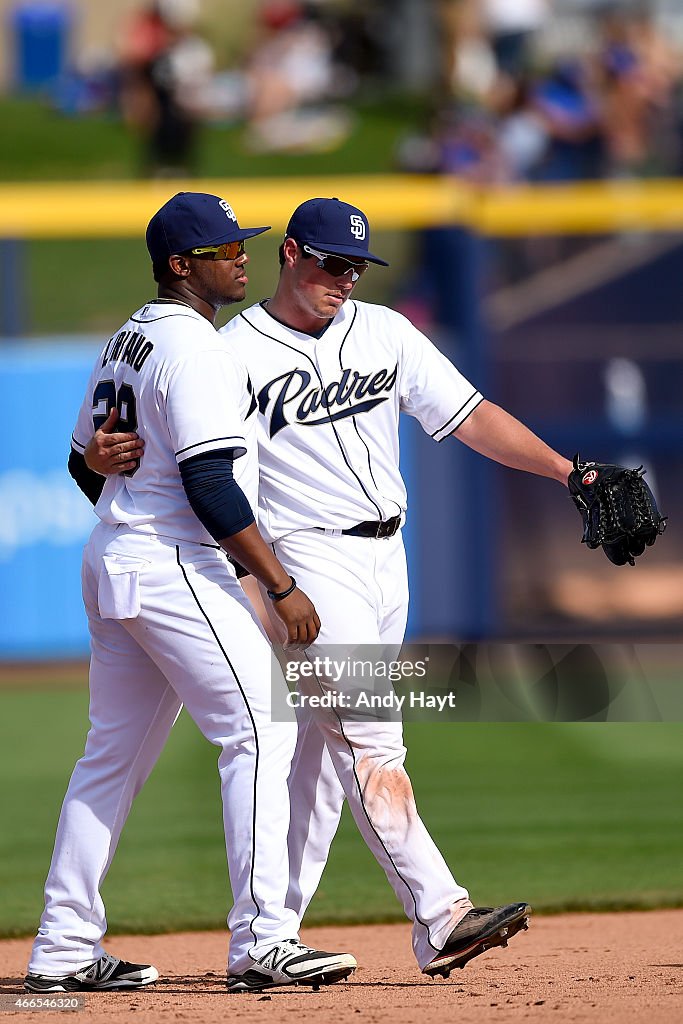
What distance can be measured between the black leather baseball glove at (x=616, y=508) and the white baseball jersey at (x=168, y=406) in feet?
2.74

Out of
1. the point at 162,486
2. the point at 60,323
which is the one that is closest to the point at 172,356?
the point at 162,486

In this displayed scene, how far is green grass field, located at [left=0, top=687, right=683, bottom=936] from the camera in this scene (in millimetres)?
5070

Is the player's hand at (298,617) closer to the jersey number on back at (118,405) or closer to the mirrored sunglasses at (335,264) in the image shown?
the jersey number on back at (118,405)

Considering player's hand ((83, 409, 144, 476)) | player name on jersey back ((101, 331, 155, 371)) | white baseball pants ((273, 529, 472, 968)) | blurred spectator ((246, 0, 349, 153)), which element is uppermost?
blurred spectator ((246, 0, 349, 153))

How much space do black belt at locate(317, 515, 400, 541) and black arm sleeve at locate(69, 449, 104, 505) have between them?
22.6 inches

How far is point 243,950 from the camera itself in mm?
3607

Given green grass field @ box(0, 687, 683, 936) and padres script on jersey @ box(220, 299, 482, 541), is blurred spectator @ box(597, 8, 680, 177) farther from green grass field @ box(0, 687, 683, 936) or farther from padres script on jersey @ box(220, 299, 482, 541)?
padres script on jersey @ box(220, 299, 482, 541)

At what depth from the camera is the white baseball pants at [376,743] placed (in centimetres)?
374

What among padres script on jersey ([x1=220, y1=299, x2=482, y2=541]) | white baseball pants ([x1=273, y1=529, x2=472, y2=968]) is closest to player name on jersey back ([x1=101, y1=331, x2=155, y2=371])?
padres script on jersey ([x1=220, y1=299, x2=482, y2=541])

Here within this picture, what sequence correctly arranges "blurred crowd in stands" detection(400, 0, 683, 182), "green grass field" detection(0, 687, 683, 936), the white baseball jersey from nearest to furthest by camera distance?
the white baseball jersey < "green grass field" detection(0, 687, 683, 936) < "blurred crowd in stands" detection(400, 0, 683, 182)

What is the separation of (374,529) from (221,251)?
0.80 meters

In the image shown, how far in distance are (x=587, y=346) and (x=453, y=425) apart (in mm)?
5699

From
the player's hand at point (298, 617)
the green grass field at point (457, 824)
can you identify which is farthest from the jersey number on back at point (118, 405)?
the green grass field at point (457, 824)

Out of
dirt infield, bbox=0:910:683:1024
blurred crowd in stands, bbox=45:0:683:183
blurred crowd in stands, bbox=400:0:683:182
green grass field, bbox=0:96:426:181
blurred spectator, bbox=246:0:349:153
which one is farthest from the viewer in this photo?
green grass field, bbox=0:96:426:181
